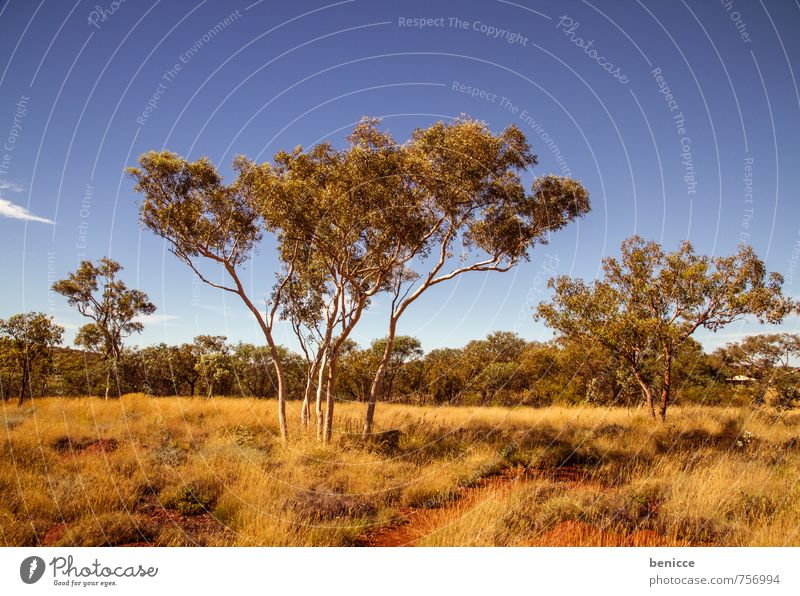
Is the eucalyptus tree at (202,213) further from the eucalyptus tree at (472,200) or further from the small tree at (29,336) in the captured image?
the small tree at (29,336)

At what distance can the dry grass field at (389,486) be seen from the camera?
650 centimetres

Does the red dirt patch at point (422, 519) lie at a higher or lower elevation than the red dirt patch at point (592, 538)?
lower

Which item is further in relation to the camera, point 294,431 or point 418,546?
point 294,431

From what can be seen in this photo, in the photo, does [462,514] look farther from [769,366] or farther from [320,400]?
[769,366]

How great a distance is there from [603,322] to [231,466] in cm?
1365

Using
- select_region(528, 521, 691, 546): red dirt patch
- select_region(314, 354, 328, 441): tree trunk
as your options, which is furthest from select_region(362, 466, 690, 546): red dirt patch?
select_region(314, 354, 328, 441): tree trunk

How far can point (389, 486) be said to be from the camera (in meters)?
9.10

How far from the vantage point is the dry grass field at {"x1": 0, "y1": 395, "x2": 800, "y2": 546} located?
6504 millimetres

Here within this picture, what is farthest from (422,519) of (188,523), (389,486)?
(188,523)

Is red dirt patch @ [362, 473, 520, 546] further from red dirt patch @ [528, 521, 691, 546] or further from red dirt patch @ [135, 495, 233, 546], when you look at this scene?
red dirt patch @ [135, 495, 233, 546]

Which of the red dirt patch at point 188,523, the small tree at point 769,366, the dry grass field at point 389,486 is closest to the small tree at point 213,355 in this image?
the dry grass field at point 389,486
